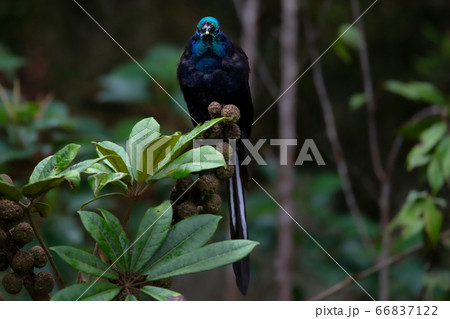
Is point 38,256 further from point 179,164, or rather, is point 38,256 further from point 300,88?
point 300,88

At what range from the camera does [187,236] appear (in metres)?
0.82

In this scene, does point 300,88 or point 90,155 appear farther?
point 300,88

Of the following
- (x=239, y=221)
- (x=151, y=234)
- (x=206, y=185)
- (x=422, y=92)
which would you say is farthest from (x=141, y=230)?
(x=422, y=92)

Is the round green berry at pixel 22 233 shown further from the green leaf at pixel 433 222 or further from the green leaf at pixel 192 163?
the green leaf at pixel 433 222

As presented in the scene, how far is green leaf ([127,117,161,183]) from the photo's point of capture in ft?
2.73

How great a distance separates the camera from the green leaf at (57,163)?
80cm

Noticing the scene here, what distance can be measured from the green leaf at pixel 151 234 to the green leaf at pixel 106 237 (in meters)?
0.02

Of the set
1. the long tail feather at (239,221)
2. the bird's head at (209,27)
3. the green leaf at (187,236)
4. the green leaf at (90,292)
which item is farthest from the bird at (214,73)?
the green leaf at (90,292)

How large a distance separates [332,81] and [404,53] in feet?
1.38

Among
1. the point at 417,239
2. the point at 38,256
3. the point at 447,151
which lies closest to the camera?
the point at 38,256

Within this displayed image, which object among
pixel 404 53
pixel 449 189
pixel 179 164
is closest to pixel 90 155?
pixel 179 164

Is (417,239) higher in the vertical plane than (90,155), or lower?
lower

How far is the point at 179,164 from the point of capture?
2.71 feet

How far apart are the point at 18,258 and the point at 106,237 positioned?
128 millimetres
